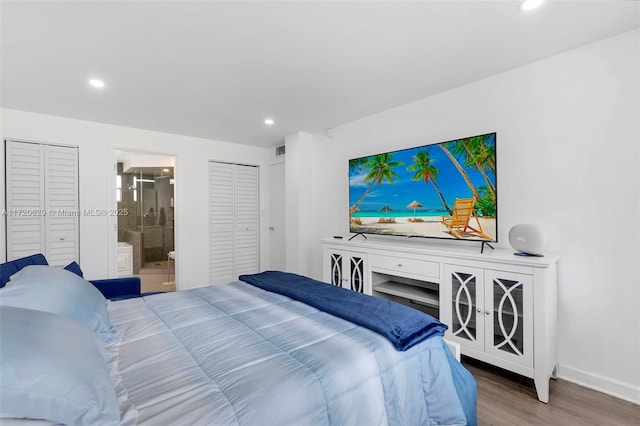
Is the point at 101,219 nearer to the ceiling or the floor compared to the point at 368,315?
nearer to the ceiling

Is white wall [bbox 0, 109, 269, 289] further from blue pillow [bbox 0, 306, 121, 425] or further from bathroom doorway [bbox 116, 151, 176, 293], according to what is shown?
blue pillow [bbox 0, 306, 121, 425]

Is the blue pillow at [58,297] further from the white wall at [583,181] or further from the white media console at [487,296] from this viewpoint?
the white wall at [583,181]

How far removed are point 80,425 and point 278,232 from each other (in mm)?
4073

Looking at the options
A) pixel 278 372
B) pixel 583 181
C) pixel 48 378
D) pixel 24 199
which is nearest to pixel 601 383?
pixel 583 181

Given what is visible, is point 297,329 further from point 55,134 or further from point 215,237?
point 55,134

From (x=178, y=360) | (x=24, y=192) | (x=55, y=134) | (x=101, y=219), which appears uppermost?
(x=55, y=134)

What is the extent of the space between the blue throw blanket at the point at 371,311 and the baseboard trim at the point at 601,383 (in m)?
1.35

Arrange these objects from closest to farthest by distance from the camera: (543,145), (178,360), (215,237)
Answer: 1. (178,360)
2. (543,145)
3. (215,237)

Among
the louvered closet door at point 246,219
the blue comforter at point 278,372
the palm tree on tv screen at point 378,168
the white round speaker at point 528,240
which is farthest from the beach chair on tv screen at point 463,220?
the louvered closet door at point 246,219

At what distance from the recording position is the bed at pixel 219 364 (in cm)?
87

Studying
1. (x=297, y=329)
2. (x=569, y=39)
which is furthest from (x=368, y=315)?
(x=569, y=39)

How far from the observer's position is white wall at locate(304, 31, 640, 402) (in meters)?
1.96

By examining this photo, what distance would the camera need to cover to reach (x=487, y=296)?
2205mm

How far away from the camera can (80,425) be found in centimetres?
84
